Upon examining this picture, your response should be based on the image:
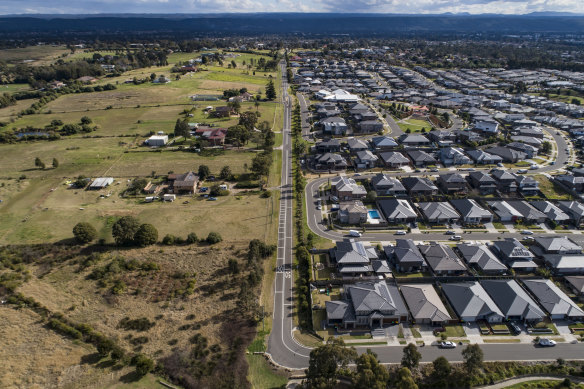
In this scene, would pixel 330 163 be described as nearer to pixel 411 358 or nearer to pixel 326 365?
pixel 411 358

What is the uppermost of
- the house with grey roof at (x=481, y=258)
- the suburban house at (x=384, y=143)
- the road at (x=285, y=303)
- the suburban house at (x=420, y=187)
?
the suburban house at (x=384, y=143)

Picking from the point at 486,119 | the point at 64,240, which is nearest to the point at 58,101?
the point at 64,240

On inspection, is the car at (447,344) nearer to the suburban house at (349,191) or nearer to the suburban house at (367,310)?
the suburban house at (367,310)

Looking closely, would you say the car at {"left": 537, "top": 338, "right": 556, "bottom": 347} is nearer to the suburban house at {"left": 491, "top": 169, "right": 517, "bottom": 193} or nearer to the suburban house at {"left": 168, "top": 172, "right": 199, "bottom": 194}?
the suburban house at {"left": 491, "top": 169, "right": 517, "bottom": 193}

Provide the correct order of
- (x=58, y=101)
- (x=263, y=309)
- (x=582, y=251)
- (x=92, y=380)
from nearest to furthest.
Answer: (x=92, y=380) → (x=263, y=309) → (x=582, y=251) → (x=58, y=101)

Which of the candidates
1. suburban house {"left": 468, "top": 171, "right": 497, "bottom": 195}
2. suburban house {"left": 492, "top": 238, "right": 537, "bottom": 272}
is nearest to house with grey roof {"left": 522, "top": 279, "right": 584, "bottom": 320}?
suburban house {"left": 492, "top": 238, "right": 537, "bottom": 272}

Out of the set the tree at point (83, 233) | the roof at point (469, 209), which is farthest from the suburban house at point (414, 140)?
the tree at point (83, 233)

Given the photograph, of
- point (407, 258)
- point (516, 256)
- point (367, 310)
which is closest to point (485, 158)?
point (516, 256)

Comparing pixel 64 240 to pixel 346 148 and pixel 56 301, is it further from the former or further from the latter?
pixel 346 148
